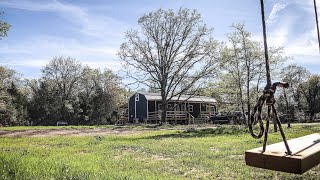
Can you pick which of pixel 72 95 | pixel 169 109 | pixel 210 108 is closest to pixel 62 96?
pixel 72 95

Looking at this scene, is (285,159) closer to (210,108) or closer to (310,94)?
(210,108)

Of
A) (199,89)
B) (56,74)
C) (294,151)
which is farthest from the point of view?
(56,74)

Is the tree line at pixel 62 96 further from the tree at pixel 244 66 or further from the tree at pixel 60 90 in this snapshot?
the tree at pixel 244 66

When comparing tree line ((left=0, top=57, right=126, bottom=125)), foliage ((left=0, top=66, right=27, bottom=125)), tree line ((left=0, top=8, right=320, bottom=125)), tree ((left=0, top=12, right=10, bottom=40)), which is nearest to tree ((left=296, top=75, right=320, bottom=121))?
tree line ((left=0, top=8, right=320, bottom=125))

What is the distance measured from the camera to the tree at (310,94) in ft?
216

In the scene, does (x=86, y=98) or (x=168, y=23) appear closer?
(x=168, y=23)

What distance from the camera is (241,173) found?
729 centimetres

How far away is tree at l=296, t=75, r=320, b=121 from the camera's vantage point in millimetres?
65750

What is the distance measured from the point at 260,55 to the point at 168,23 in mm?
18331

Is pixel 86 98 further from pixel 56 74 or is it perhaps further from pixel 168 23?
pixel 168 23

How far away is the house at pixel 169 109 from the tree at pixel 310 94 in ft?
62.9

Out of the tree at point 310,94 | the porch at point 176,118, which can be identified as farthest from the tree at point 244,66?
the tree at point 310,94

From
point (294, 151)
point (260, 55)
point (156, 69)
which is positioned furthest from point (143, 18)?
point (294, 151)

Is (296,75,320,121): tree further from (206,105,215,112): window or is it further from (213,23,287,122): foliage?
(213,23,287,122): foliage
